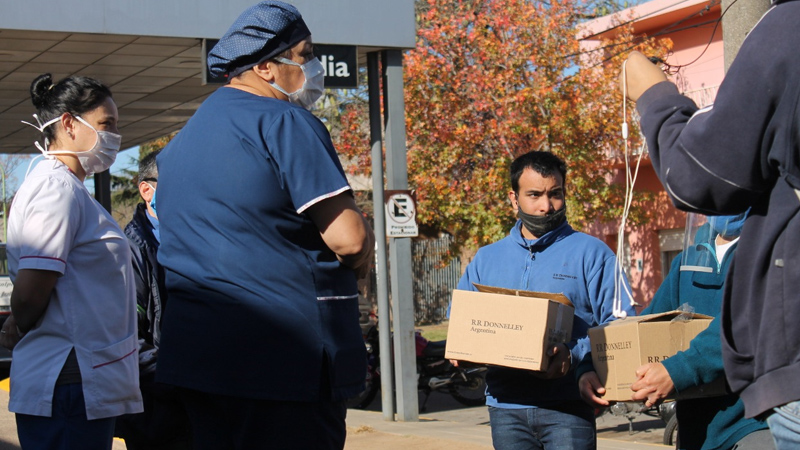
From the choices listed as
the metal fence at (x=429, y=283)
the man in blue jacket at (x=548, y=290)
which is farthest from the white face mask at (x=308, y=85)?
the metal fence at (x=429, y=283)

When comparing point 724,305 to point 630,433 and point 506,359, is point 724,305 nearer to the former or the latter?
point 506,359

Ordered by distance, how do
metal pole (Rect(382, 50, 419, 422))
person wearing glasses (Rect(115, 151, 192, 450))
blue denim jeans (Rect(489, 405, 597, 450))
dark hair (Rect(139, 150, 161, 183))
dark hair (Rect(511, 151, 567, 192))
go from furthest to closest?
metal pole (Rect(382, 50, 419, 422)) < dark hair (Rect(139, 150, 161, 183)) < dark hair (Rect(511, 151, 567, 192)) < person wearing glasses (Rect(115, 151, 192, 450)) < blue denim jeans (Rect(489, 405, 597, 450))

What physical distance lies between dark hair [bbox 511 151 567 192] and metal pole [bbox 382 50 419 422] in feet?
18.6

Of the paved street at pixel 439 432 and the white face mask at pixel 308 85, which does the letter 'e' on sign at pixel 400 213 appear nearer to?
the paved street at pixel 439 432

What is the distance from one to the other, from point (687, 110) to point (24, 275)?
2.30 m

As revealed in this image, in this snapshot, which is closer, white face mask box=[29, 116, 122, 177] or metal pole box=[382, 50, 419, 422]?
white face mask box=[29, 116, 122, 177]

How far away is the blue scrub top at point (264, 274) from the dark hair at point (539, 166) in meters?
2.05

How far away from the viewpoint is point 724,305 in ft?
6.56

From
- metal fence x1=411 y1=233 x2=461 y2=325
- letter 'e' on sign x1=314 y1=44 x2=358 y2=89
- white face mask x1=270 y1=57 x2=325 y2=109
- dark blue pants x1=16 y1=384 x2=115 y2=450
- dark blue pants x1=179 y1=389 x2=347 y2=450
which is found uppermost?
letter 'e' on sign x1=314 y1=44 x2=358 y2=89

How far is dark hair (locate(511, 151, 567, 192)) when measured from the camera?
4684 mm

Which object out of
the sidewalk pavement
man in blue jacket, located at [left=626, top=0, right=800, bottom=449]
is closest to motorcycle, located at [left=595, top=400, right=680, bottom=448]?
the sidewalk pavement

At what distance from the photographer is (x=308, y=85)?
3.08 meters

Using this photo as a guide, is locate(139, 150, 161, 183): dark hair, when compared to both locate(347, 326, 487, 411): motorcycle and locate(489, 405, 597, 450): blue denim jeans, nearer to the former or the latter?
locate(489, 405, 597, 450): blue denim jeans

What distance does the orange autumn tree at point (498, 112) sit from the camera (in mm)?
19859
